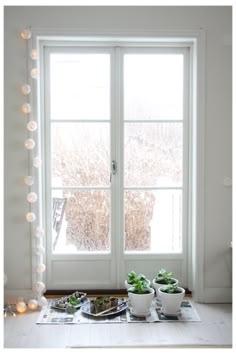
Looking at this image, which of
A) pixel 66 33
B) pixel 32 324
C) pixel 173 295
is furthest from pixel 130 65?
pixel 32 324

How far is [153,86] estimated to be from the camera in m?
3.62

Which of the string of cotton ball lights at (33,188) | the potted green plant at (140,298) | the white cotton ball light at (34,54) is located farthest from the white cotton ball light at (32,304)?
the white cotton ball light at (34,54)

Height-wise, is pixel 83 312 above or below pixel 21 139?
below

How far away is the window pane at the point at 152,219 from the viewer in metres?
3.66

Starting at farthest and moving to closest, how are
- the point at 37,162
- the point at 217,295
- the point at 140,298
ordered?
the point at 217,295, the point at 37,162, the point at 140,298

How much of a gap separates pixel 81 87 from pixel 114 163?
0.71 m

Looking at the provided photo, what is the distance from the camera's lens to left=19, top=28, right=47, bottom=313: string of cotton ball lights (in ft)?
10.8

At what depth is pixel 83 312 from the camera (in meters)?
3.21

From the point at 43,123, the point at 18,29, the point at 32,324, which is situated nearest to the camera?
the point at 32,324

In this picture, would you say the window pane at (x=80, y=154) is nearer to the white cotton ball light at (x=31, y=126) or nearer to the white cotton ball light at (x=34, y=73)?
the white cotton ball light at (x=31, y=126)

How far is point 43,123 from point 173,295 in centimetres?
175

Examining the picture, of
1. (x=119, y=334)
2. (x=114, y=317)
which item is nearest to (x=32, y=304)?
(x=114, y=317)

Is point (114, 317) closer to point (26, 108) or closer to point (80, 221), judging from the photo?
point (80, 221)

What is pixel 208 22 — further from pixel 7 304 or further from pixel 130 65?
pixel 7 304
